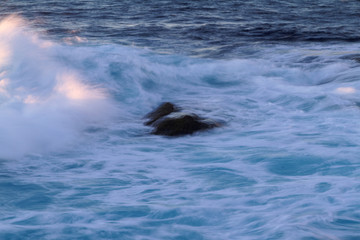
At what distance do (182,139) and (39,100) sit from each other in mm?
2787

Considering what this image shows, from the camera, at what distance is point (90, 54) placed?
36.2ft

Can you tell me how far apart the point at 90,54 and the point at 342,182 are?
7.46 metres

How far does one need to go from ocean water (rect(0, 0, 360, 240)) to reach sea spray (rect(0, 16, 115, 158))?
31 millimetres

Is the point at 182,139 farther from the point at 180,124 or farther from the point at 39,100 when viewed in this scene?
the point at 39,100

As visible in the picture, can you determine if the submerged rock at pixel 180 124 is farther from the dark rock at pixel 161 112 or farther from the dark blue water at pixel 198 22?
the dark blue water at pixel 198 22

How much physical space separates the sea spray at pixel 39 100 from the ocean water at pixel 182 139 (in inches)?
1.2

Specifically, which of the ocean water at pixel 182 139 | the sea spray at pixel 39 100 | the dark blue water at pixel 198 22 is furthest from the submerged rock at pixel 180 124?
the dark blue water at pixel 198 22

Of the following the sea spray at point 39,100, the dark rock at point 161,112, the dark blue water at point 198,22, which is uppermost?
the sea spray at point 39,100

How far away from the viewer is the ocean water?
4.13 metres

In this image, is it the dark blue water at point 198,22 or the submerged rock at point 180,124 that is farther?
the dark blue water at point 198,22

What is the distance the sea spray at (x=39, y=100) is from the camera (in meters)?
6.33

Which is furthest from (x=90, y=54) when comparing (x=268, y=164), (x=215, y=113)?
(x=268, y=164)

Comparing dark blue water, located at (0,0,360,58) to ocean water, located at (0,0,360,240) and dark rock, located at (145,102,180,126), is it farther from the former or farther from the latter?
dark rock, located at (145,102,180,126)

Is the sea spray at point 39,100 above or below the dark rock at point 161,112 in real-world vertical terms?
above
